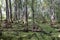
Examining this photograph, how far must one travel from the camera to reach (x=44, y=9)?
20.4m

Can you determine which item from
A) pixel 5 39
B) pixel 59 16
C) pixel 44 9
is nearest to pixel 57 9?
pixel 59 16

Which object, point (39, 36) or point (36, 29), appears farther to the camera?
point (36, 29)

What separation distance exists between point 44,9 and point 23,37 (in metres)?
14.0

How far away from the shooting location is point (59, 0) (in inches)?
664

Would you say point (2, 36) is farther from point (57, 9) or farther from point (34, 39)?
point (57, 9)

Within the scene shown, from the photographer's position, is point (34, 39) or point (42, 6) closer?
point (34, 39)

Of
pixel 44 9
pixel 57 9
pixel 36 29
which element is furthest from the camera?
pixel 44 9

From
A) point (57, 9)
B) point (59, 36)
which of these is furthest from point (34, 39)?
point (57, 9)

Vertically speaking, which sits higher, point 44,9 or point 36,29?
point 44,9

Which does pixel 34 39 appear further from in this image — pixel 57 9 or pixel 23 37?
pixel 57 9

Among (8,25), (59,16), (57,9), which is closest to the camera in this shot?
(8,25)

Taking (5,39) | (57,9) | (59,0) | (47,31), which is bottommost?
(5,39)

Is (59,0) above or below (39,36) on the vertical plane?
above

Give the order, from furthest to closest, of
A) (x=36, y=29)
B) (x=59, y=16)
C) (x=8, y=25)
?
(x=59, y=16)
(x=8, y=25)
(x=36, y=29)
